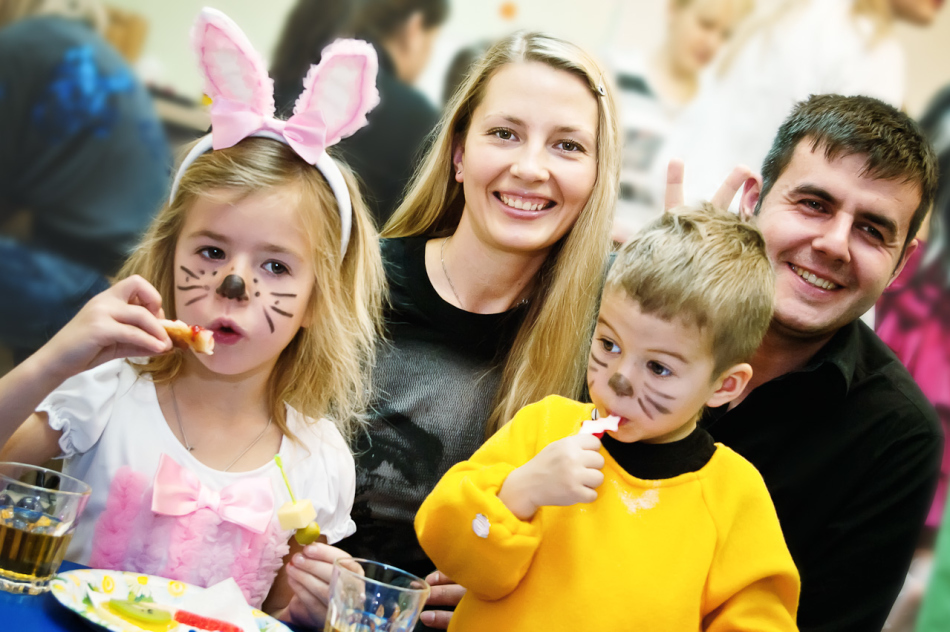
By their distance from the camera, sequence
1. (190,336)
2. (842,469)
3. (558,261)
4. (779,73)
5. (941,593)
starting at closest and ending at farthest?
(941,593), (190,336), (842,469), (558,261), (779,73)

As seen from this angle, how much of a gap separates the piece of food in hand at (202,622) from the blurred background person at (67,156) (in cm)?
211

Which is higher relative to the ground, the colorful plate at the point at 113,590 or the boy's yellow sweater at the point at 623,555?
the boy's yellow sweater at the point at 623,555

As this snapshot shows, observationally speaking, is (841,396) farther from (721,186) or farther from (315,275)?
(315,275)

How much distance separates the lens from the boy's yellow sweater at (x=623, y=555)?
109cm

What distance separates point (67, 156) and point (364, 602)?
2.58 meters

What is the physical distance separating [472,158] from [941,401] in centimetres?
173

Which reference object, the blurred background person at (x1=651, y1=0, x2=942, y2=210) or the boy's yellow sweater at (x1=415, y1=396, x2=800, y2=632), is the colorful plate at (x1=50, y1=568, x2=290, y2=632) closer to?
the boy's yellow sweater at (x1=415, y1=396, x2=800, y2=632)

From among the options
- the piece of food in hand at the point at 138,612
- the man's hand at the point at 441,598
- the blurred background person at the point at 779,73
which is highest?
the blurred background person at the point at 779,73

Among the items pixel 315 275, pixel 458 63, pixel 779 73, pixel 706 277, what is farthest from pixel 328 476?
pixel 779 73

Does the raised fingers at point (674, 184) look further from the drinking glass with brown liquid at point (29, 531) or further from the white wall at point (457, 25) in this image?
the white wall at point (457, 25)

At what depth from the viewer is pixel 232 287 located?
1.29m

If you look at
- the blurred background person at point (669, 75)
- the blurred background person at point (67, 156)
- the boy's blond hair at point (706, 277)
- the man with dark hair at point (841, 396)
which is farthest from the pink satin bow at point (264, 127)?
the blurred background person at point (669, 75)

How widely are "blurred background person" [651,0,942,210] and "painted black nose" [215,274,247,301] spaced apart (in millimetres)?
2057

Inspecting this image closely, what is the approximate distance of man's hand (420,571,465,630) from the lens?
143cm
